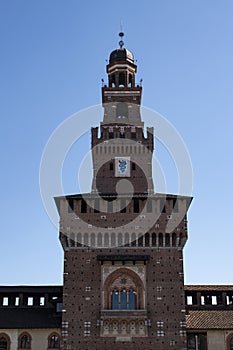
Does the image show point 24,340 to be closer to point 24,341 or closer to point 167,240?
point 24,341

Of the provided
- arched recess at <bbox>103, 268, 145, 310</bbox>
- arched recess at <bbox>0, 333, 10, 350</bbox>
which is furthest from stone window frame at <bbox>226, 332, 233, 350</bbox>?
arched recess at <bbox>0, 333, 10, 350</bbox>

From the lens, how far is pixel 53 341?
47.0 metres

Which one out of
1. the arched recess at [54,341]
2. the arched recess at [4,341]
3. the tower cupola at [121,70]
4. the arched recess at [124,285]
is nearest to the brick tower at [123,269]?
the arched recess at [124,285]

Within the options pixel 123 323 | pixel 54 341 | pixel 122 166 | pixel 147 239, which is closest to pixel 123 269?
pixel 147 239

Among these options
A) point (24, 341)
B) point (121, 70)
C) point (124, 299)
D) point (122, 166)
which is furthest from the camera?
point (121, 70)

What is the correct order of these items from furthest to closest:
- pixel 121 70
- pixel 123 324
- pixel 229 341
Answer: pixel 121 70 → pixel 229 341 → pixel 123 324

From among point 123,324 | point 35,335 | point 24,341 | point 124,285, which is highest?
point 124,285

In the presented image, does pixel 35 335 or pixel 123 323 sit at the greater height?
pixel 123 323

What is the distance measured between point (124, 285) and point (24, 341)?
10.1 meters

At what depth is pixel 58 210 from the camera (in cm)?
4722

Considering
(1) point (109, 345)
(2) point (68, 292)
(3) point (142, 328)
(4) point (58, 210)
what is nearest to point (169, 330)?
(3) point (142, 328)

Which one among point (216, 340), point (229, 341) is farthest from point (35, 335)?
point (229, 341)

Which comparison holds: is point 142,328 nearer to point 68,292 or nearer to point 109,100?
point 68,292

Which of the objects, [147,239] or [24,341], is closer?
[147,239]
